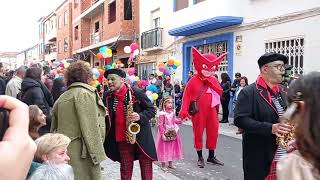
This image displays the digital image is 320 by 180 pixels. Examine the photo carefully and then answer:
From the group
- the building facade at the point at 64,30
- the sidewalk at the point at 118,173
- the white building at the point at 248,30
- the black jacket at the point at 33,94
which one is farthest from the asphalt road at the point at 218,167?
the building facade at the point at 64,30

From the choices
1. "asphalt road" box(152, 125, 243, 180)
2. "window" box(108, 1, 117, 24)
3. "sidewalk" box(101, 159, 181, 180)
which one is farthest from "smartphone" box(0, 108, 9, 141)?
"window" box(108, 1, 117, 24)

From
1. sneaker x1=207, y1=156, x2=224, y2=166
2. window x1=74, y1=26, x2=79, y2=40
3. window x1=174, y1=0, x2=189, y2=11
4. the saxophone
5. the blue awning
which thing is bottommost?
sneaker x1=207, y1=156, x2=224, y2=166

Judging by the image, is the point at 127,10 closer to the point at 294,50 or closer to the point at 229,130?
the point at 294,50

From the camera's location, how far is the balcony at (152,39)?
75.7 feet

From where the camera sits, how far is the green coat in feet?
14.5

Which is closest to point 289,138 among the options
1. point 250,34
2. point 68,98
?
point 68,98

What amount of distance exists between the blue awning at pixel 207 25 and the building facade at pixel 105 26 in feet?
14.0

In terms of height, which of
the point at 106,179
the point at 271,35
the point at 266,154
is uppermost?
the point at 271,35

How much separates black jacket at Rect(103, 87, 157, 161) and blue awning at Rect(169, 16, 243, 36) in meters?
11.1

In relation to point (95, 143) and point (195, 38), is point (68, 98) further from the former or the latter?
point (195, 38)

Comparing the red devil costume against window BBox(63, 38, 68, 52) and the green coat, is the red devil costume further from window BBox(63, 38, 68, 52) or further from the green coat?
window BBox(63, 38, 68, 52)

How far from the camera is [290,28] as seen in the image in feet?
44.2

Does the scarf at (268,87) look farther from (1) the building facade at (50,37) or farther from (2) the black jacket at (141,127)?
(1) the building facade at (50,37)

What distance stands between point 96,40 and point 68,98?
100 feet
